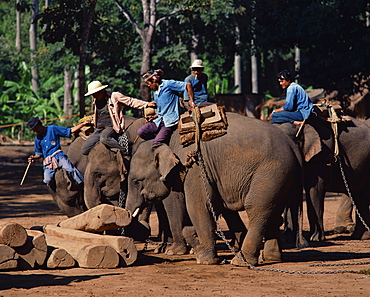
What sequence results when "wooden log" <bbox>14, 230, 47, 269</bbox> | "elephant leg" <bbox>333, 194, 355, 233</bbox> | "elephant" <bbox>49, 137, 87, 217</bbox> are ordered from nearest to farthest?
"wooden log" <bbox>14, 230, 47, 269</bbox> < "elephant" <bbox>49, 137, 87, 217</bbox> < "elephant leg" <bbox>333, 194, 355, 233</bbox>

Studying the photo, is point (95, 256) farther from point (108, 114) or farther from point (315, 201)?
point (315, 201)

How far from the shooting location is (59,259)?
814cm

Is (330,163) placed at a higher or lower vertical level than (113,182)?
higher

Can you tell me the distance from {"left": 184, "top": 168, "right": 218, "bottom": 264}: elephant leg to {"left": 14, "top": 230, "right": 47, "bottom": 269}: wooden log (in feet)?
6.02

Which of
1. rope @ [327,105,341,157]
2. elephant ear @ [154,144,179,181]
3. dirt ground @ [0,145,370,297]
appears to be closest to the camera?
dirt ground @ [0,145,370,297]

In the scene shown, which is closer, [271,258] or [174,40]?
[271,258]

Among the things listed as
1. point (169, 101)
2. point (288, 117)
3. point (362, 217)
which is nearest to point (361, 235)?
point (362, 217)

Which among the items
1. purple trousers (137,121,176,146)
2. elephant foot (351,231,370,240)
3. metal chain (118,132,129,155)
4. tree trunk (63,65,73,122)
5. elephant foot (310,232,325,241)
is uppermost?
tree trunk (63,65,73,122)

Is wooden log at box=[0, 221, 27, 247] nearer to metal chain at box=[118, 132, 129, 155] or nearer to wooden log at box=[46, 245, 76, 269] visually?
wooden log at box=[46, 245, 76, 269]

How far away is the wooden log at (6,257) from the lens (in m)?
7.82

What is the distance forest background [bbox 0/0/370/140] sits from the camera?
19891 millimetres

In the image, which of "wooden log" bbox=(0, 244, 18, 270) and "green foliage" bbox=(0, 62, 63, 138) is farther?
"green foliage" bbox=(0, 62, 63, 138)

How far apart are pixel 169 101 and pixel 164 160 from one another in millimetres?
853

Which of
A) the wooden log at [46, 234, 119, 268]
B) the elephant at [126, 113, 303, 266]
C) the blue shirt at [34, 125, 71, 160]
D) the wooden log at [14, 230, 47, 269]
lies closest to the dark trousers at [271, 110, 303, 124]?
the elephant at [126, 113, 303, 266]
